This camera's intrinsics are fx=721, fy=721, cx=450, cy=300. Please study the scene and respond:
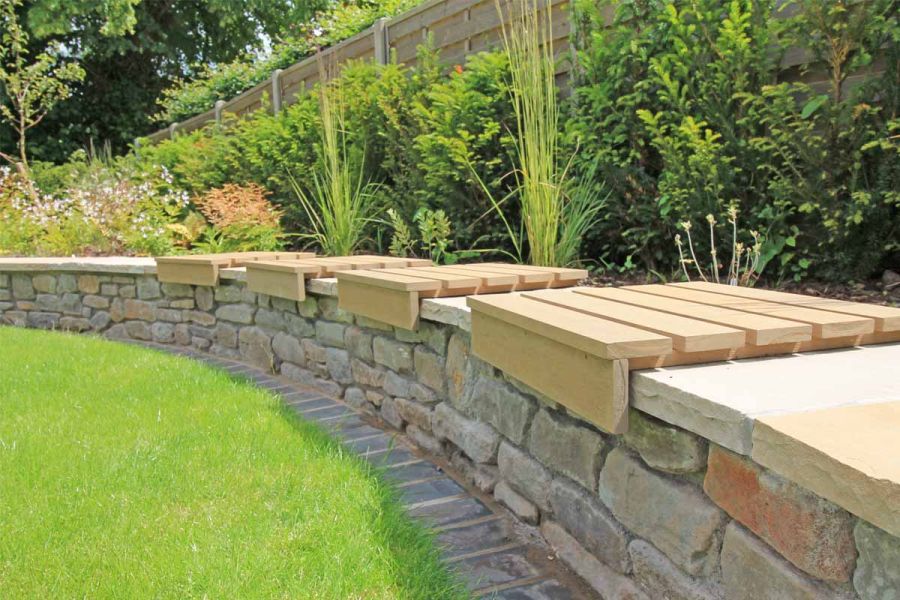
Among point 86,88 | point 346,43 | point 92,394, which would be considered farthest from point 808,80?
point 86,88

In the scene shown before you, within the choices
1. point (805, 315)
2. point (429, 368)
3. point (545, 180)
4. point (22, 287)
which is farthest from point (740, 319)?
point (22, 287)

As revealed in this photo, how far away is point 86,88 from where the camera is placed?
653 inches

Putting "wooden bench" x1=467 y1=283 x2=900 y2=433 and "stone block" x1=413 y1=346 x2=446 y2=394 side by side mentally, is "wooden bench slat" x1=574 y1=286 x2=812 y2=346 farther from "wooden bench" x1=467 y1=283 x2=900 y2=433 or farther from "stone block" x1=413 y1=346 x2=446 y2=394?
"stone block" x1=413 y1=346 x2=446 y2=394

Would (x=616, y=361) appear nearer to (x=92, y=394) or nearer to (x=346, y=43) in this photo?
(x=92, y=394)

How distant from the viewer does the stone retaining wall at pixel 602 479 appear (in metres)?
1.19

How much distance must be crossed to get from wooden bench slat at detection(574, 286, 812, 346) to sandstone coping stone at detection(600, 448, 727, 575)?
0.38 metres

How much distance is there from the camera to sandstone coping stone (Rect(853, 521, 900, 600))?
1.04 metres

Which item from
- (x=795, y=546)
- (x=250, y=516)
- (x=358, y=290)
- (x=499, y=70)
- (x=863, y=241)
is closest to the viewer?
(x=795, y=546)

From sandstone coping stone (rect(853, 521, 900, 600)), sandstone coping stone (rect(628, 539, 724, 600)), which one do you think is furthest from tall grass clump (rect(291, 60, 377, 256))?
sandstone coping stone (rect(853, 521, 900, 600))

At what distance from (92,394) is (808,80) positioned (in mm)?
3451

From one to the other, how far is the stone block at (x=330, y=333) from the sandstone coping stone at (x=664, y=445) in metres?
2.20

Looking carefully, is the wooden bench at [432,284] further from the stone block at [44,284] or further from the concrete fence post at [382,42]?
the stone block at [44,284]

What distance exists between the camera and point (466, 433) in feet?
8.62

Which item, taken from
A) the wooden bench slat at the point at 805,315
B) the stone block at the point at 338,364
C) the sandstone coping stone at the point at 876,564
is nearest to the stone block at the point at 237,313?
the stone block at the point at 338,364
